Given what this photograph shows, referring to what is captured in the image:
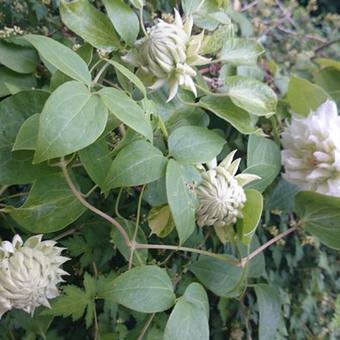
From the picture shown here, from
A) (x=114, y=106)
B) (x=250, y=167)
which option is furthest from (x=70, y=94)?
(x=250, y=167)

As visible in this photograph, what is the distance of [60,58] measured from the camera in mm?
483

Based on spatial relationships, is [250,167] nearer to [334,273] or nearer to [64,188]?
[64,188]

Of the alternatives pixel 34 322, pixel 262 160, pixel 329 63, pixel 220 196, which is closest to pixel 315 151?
pixel 262 160

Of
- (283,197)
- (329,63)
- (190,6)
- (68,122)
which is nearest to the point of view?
(68,122)

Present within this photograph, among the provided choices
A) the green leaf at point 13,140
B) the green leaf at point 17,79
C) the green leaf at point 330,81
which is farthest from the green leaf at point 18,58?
the green leaf at point 330,81

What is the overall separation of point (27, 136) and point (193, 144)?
170 millimetres

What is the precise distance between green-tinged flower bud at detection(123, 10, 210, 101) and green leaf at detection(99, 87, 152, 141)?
8 cm

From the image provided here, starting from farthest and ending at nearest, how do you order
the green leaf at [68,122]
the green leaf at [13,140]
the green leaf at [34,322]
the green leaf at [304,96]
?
the green leaf at [304,96], the green leaf at [34,322], the green leaf at [13,140], the green leaf at [68,122]

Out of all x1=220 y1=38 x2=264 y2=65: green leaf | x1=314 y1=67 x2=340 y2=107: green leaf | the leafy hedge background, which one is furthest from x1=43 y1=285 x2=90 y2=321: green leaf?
x1=314 y1=67 x2=340 y2=107: green leaf

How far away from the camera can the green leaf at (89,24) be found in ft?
1.93

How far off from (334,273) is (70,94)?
0.63 m

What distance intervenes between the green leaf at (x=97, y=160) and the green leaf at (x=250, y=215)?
153mm

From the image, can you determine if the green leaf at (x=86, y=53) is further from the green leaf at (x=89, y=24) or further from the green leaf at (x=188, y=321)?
the green leaf at (x=188, y=321)

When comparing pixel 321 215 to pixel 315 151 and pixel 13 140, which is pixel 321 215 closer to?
pixel 315 151
